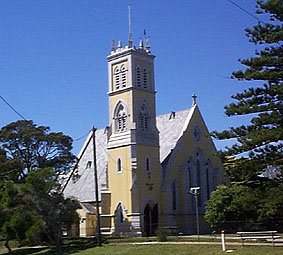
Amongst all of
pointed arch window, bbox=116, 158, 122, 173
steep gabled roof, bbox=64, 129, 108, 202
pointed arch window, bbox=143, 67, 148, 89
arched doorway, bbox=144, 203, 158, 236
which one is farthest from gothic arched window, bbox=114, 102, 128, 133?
arched doorway, bbox=144, 203, 158, 236

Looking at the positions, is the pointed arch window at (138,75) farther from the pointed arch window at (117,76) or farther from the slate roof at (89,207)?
the slate roof at (89,207)

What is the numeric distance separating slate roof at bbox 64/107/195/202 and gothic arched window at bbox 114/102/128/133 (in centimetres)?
501

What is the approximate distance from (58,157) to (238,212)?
15825 millimetres

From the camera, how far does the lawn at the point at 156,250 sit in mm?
29969

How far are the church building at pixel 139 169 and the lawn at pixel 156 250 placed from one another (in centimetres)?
781

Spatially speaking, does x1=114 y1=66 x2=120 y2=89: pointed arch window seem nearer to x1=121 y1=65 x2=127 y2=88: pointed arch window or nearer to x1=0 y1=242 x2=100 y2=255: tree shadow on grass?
x1=121 y1=65 x2=127 y2=88: pointed arch window

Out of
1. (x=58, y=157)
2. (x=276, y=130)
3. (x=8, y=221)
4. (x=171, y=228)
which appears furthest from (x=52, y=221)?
→ (x=276, y=130)

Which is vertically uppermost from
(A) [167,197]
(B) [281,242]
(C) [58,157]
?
(C) [58,157]

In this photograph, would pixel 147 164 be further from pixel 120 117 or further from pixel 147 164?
pixel 120 117

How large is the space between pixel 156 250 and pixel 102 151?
80.2 feet

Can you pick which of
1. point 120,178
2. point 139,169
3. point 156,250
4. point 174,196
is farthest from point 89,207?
point 156,250

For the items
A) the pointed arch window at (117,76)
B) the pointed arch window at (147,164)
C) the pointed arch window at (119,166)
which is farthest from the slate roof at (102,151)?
the pointed arch window at (117,76)

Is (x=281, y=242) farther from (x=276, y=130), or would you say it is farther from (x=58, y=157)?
(x=58, y=157)

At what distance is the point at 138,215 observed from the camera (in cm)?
4831
